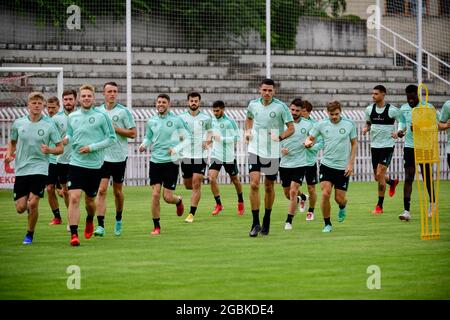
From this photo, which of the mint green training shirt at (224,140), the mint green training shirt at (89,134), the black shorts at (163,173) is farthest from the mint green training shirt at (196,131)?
the mint green training shirt at (89,134)

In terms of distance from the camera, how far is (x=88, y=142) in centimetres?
1669

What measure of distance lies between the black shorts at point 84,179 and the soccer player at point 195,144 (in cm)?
464

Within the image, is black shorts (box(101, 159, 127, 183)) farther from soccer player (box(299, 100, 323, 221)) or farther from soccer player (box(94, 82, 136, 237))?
soccer player (box(299, 100, 323, 221))

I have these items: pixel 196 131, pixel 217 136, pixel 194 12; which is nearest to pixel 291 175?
pixel 217 136

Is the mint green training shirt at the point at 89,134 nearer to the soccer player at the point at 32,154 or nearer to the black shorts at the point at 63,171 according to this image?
the soccer player at the point at 32,154

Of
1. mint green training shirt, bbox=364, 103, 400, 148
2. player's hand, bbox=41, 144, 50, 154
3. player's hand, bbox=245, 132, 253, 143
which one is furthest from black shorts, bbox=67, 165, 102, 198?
mint green training shirt, bbox=364, 103, 400, 148

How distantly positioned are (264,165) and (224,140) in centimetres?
539

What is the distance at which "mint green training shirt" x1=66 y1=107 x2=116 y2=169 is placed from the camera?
16.7 metres

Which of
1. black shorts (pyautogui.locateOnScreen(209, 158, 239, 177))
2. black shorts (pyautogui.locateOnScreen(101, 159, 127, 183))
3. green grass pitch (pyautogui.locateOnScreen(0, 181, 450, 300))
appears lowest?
green grass pitch (pyautogui.locateOnScreen(0, 181, 450, 300))

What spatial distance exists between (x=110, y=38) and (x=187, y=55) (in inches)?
117

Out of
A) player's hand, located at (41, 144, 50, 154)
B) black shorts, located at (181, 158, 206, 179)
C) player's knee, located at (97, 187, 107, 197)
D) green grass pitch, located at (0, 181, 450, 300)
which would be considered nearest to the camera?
green grass pitch, located at (0, 181, 450, 300)

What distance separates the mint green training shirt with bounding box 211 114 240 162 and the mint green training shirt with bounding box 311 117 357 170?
15.4 ft

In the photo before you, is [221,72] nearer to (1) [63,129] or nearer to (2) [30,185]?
(1) [63,129]
